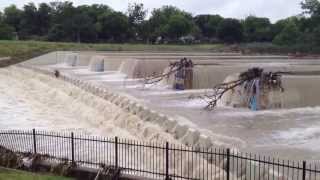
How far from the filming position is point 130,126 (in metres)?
22.8

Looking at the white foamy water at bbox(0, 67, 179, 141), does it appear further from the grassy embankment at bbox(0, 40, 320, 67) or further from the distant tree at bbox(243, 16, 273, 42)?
the distant tree at bbox(243, 16, 273, 42)

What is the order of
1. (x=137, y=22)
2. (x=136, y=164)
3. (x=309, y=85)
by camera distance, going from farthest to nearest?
(x=137, y=22)
(x=309, y=85)
(x=136, y=164)

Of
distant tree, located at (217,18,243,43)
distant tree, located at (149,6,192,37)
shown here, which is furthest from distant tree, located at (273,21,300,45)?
distant tree, located at (149,6,192,37)

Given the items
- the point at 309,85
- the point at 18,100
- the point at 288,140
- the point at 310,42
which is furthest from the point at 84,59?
the point at 288,140

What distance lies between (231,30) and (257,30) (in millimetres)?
4588

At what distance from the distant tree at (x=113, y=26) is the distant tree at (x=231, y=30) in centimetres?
1721

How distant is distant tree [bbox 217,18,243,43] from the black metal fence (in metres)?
78.8

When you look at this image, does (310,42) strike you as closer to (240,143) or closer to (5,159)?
(240,143)

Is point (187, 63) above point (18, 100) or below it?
above

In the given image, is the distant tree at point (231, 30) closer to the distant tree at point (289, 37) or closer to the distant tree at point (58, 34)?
the distant tree at point (289, 37)

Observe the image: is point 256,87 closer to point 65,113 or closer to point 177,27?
point 65,113

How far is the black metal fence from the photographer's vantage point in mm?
12805

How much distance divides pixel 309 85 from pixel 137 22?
8607 cm

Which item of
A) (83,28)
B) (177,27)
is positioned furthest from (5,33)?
(177,27)
